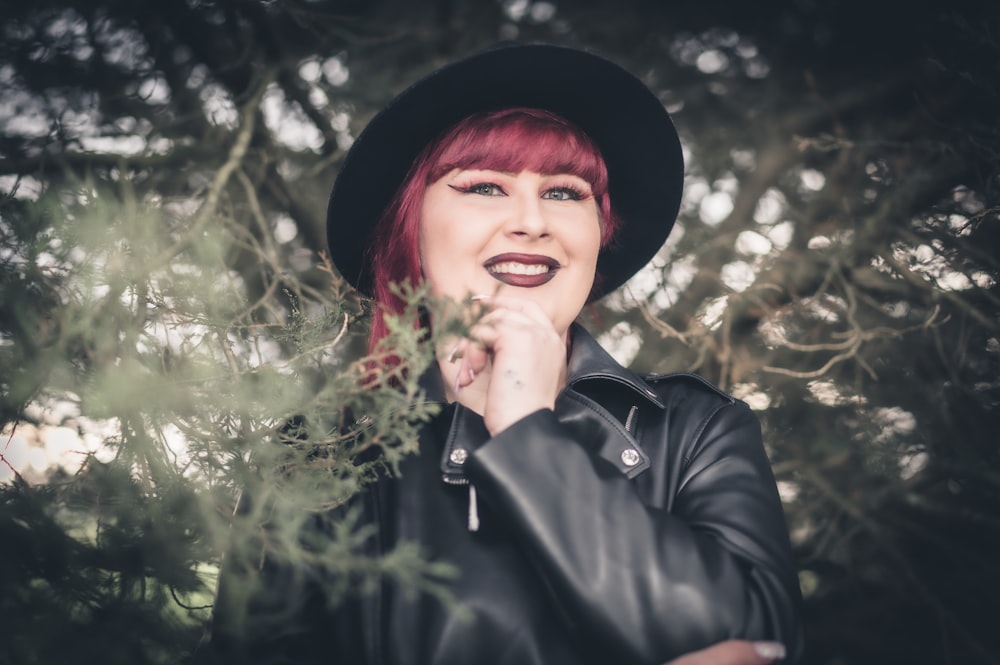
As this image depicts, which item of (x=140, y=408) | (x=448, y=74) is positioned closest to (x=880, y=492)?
(x=448, y=74)

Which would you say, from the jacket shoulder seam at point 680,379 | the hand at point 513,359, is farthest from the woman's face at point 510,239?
the jacket shoulder seam at point 680,379

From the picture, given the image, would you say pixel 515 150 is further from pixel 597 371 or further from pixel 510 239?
pixel 597 371

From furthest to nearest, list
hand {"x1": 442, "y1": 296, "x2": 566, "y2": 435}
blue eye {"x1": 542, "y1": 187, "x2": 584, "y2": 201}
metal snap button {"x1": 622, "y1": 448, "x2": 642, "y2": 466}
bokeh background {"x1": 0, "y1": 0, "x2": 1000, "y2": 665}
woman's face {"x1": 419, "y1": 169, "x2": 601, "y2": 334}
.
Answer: bokeh background {"x1": 0, "y1": 0, "x2": 1000, "y2": 665} → blue eye {"x1": 542, "y1": 187, "x2": 584, "y2": 201} → woman's face {"x1": 419, "y1": 169, "x2": 601, "y2": 334} → metal snap button {"x1": 622, "y1": 448, "x2": 642, "y2": 466} → hand {"x1": 442, "y1": 296, "x2": 566, "y2": 435}

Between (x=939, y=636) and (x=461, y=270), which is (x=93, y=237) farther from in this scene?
(x=939, y=636)

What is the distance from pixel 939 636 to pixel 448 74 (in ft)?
10.5

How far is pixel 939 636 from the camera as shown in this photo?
10.3ft

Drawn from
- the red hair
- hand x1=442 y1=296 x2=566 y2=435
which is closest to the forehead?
the red hair

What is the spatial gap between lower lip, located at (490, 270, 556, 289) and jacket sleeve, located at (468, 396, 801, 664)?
0.40 metres

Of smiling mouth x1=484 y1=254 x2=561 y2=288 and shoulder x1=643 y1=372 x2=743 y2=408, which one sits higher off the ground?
smiling mouth x1=484 y1=254 x2=561 y2=288

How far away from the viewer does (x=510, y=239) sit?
1.73 meters

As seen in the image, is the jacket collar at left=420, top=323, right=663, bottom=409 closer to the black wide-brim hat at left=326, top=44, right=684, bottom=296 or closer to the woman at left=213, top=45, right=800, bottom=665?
the woman at left=213, top=45, right=800, bottom=665

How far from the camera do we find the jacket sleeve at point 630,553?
51.1 inches

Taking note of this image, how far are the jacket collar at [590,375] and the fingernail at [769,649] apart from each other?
2.06 ft

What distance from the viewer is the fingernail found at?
4.32ft
